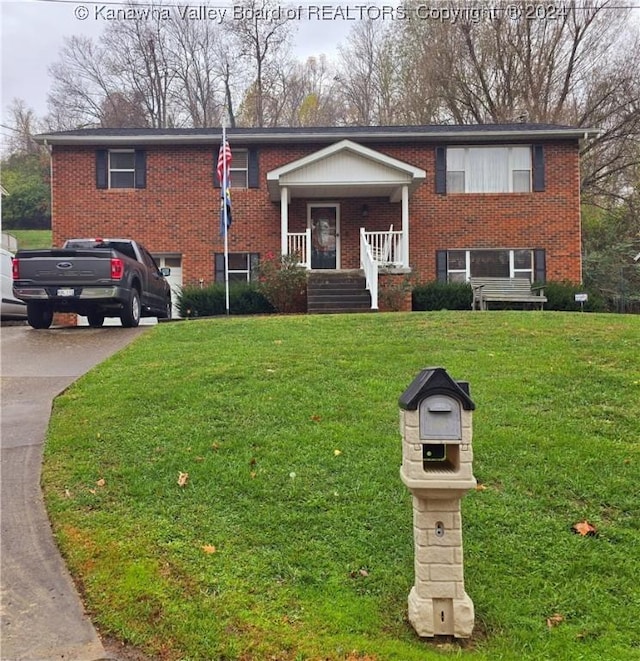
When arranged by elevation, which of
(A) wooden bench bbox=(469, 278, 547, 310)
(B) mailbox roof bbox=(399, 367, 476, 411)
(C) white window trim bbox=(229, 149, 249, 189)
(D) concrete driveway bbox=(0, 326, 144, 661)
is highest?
(C) white window trim bbox=(229, 149, 249, 189)

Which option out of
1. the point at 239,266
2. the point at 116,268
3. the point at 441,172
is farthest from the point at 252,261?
the point at 116,268

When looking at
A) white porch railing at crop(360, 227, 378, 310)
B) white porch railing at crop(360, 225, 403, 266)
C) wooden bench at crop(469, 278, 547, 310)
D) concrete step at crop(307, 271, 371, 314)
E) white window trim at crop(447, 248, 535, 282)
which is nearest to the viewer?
white porch railing at crop(360, 227, 378, 310)

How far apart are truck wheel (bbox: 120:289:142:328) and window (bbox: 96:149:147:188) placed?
7.48 metres

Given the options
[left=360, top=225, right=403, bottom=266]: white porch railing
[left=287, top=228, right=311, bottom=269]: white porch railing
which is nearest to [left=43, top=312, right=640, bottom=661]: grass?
[left=287, top=228, right=311, bottom=269]: white porch railing

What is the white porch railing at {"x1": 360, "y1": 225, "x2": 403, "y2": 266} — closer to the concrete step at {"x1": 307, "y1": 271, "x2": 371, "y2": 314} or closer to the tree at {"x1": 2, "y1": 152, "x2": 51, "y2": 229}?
the concrete step at {"x1": 307, "y1": 271, "x2": 371, "y2": 314}

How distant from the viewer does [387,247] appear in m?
15.6

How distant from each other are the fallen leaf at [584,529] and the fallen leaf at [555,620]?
2.36 ft

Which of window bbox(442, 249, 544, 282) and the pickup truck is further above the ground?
window bbox(442, 249, 544, 282)

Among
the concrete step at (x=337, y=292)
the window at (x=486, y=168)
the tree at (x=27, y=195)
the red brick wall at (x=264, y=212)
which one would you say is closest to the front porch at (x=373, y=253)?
the concrete step at (x=337, y=292)

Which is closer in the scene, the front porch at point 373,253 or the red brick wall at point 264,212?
the front porch at point 373,253

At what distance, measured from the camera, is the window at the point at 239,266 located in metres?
17.5

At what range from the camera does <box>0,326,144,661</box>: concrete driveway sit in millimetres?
Result: 2557

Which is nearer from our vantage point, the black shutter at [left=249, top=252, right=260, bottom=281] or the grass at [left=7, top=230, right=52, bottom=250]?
the black shutter at [left=249, top=252, right=260, bottom=281]

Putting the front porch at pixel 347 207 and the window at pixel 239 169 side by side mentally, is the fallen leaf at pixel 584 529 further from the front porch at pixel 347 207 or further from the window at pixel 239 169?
the window at pixel 239 169
